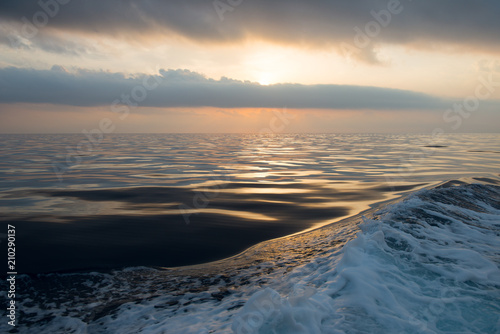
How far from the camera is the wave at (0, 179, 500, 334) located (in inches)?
127

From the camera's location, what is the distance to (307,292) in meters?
3.82

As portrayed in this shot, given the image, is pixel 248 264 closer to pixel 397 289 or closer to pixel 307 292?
pixel 307 292

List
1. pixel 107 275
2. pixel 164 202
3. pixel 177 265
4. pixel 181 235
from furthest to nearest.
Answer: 1. pixel 164 202
2. pixel 181 235
3. pixel 177 265
4. pixel 107 275

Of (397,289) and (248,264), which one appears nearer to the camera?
(397,289)

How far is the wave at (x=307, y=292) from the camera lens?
3236mm

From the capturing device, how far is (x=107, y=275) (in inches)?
181

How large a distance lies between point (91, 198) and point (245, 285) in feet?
24.4

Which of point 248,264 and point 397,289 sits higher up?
point 397,289

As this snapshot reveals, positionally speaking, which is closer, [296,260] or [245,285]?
[245,285]

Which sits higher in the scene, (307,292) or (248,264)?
(307,292)

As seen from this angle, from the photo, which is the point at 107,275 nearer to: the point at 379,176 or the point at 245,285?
the point at 245,285

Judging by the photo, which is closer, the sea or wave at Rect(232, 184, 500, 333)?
wave at Rect(232, 184, 500, 333)

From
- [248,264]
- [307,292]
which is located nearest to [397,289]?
[307,292]

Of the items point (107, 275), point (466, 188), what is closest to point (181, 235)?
point (107, 275)
